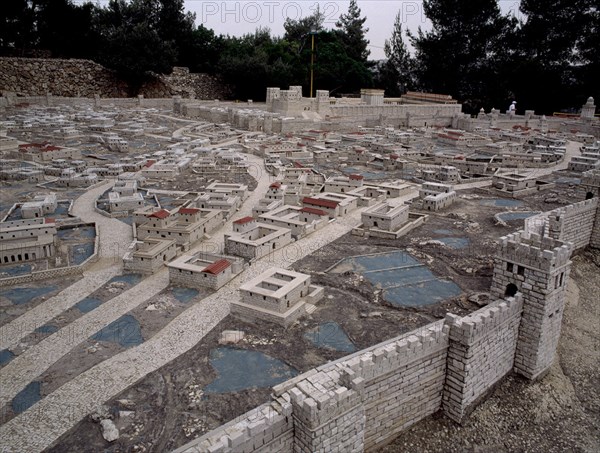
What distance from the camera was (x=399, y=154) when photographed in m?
49.4

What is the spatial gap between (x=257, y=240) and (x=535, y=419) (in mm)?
14513

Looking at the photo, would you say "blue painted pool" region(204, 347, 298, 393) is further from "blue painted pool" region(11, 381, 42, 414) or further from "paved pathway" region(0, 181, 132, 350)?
"paved pathway" region(0, 181, 132, 350)

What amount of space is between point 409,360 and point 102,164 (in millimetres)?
37809

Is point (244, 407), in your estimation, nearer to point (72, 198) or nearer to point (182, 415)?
point (182, 415)

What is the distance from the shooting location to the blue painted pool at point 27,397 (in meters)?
14.2

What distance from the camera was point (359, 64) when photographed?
87562mm

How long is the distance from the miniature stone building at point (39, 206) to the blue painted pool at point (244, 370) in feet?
61.8

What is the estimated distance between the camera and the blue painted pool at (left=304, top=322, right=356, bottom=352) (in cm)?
1689

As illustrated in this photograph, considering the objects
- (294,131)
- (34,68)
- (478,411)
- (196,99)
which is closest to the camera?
(478,411)

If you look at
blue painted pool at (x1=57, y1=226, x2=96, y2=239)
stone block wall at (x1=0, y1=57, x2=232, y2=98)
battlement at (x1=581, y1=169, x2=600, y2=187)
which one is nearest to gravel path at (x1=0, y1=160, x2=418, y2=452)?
blue painted pool at (x1=57, y1=226, x2=96, y2=239)

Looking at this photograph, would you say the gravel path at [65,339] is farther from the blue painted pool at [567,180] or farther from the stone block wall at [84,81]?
the stone block wall at [84,81]

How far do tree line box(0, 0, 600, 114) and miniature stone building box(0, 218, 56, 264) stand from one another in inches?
2324

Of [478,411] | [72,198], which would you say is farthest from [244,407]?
[72,198]

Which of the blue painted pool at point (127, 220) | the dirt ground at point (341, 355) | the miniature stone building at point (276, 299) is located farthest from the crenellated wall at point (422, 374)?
the blue painted pool at point (127, 220)
